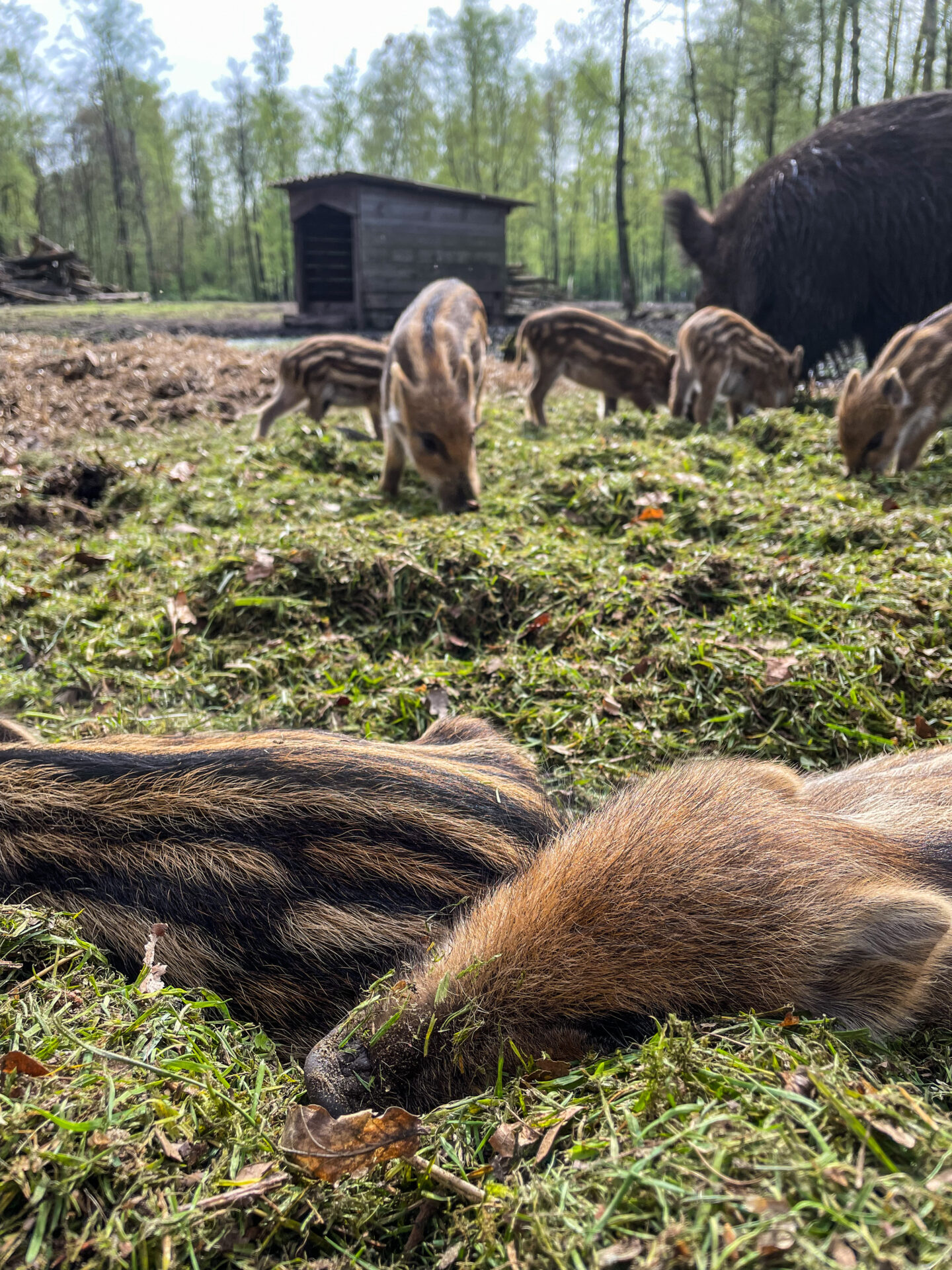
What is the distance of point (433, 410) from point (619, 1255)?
4.95 m

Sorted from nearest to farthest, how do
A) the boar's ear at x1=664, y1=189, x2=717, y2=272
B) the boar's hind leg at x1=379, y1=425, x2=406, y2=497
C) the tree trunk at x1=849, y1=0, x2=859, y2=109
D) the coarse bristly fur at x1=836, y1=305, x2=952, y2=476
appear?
the boar's hind leg at x1=379, y1=425, x2=406, y2=497 < the coarse bristly fur at x1=836, y1=305, x2=952, y2=476 < the boar's ear at x1=664, y1=189, x2=717, y2=272 < the tree trunk at x1=849, y1=0, x2=859, y2=109

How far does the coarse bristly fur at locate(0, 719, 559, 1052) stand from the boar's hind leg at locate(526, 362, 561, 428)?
21.1 feet

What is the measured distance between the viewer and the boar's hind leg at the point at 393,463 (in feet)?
18.0

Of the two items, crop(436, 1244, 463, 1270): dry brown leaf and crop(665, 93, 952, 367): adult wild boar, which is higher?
crop(665, 93, 952, 367): adult wild boar

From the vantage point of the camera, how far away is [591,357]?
824 cm

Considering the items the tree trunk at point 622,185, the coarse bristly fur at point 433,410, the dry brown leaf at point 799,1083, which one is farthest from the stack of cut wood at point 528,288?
the dry brown leaf at point 799,1083

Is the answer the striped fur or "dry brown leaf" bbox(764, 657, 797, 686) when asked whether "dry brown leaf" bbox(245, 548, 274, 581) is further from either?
the striped fur

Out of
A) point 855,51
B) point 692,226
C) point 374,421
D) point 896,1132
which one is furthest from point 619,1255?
point 855,51

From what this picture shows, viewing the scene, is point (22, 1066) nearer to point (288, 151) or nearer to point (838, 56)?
point (838, 56)

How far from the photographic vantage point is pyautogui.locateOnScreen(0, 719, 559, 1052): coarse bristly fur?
1771 mm

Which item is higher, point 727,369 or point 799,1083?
point 727,369

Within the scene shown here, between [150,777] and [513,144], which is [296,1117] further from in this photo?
Answer: [513,144]

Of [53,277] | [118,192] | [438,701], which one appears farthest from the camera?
[118,192]

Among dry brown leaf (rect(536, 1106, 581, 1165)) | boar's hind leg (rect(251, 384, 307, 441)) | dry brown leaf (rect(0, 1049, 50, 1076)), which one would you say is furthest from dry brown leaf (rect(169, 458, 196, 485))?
dry brown leaf (rect(536, 1106, 581, 1165))
